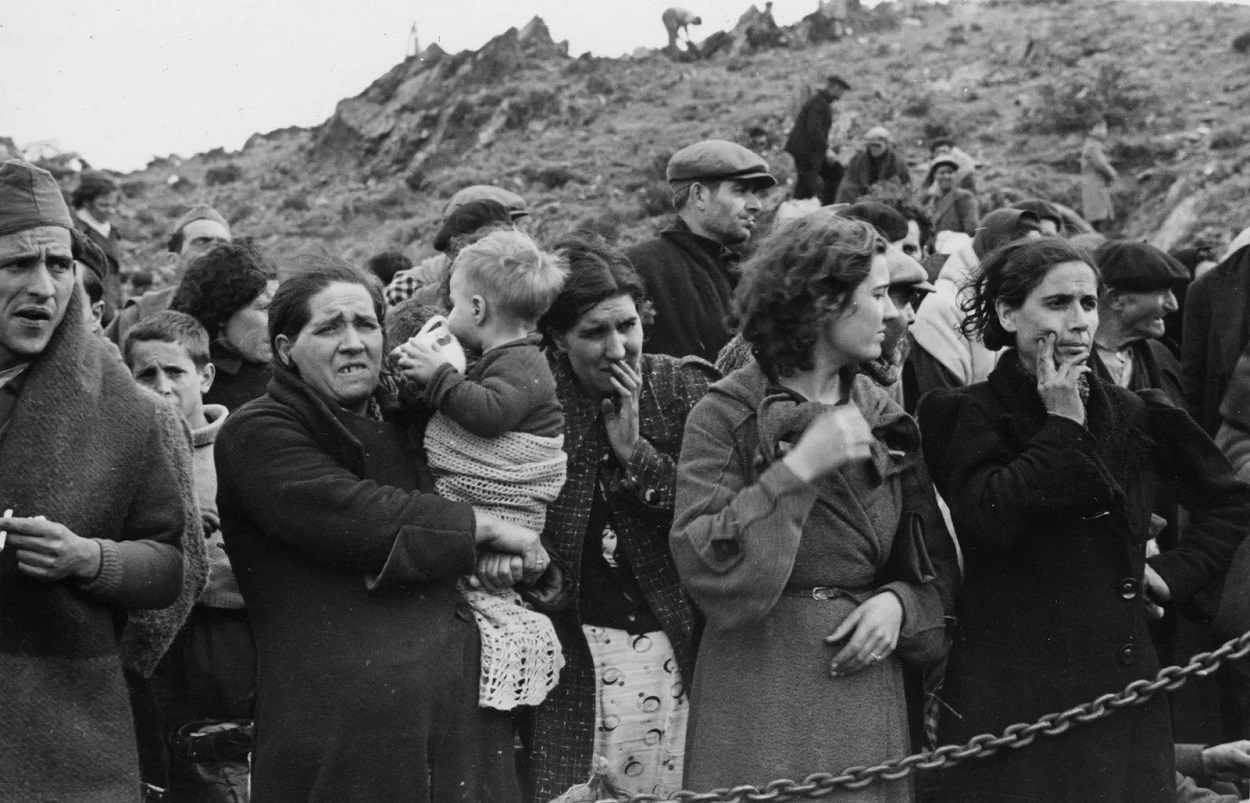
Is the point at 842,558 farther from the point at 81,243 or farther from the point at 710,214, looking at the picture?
the point at 710,214

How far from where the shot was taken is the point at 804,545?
12.3 feet

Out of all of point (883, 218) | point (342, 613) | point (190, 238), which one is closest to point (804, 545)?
point (342, 613)

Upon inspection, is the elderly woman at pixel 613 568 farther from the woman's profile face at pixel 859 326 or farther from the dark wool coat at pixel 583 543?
the woman's profile face at pixel 859 326

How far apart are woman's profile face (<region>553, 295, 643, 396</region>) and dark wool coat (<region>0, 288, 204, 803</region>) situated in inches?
51.6

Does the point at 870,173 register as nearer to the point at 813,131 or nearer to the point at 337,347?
the point at 813,131

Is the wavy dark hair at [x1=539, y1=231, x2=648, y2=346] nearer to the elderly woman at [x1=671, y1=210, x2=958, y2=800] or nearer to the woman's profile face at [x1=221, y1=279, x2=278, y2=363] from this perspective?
the elderly woman at [x1=671, y1=210, x2=958, y2=800]

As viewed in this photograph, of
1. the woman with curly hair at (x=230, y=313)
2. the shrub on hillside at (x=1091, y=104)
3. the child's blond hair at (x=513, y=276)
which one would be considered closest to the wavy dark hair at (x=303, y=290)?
the child's blond hair at (x=513, y=276)

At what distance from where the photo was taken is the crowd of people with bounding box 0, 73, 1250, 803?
3.60m

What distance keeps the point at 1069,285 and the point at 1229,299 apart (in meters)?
2.63

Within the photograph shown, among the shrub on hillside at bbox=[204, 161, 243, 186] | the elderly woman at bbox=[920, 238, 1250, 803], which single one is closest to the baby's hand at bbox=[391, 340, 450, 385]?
the elderly woman at bbox=[920, 238, 1250, 803]

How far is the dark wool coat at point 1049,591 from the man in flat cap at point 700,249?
Answer: 1.83m

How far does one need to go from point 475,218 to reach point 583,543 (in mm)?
1938

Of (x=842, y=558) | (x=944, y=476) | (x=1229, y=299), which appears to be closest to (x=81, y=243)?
(x=842, y=558)

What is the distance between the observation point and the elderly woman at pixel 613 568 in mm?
4344
